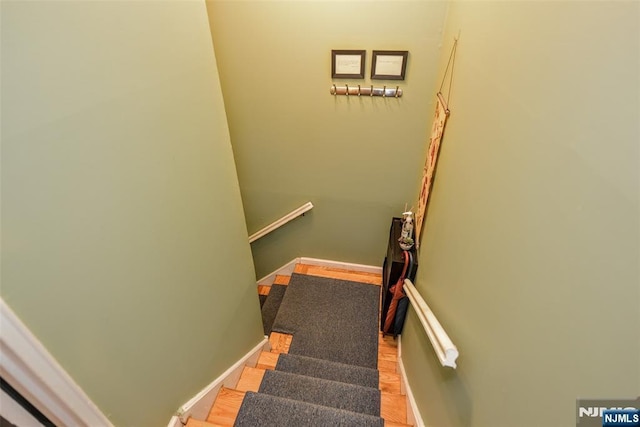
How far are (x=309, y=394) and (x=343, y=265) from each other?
146cm

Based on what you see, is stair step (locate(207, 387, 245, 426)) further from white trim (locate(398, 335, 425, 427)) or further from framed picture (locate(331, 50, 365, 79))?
framed picture (locate(331, 50, 365, 79))

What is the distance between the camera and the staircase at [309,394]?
156 cm

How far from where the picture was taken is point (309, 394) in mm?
1880

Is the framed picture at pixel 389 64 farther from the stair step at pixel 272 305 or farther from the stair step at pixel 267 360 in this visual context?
the stair step at pixel 272 305

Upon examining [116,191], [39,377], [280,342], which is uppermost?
[116,191]

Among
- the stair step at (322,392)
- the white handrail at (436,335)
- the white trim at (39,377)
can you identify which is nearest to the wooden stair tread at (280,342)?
the stair step at (322,392)

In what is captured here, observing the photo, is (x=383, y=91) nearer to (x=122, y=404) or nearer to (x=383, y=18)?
(x=383, y=18)

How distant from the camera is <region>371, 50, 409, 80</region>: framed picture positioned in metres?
2.04

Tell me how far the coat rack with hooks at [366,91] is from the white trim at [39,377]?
2.16 m

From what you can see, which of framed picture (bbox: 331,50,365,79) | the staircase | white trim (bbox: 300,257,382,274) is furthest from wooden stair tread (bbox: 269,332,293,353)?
framed picture (bbox: 331,50,365,79)

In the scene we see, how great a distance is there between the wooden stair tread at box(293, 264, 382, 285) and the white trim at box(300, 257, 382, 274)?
0.11ft

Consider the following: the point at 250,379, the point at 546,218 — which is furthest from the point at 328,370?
the point at 546,218

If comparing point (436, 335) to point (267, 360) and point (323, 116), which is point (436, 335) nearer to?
point (267, 360)

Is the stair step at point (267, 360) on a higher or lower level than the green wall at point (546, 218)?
lower
